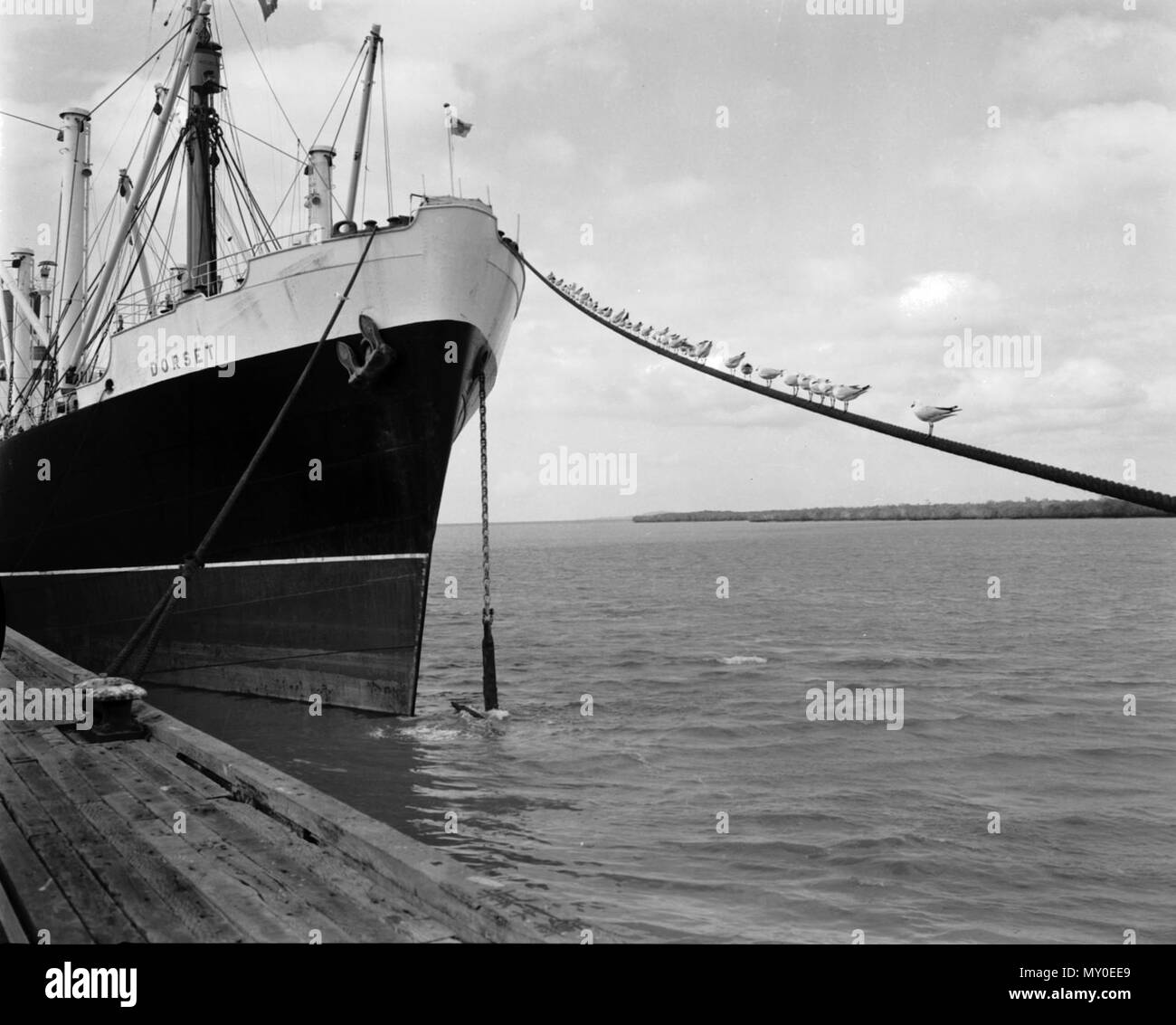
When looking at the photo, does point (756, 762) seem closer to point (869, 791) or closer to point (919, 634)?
point (869, 791)

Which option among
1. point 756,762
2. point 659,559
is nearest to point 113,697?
point 756,762

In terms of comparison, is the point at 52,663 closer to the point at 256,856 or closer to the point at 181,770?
the point at 181,770

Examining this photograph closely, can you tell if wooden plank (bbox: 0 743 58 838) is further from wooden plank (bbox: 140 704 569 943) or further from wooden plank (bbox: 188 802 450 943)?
wooden plank (bbox: 140 704 569 943)

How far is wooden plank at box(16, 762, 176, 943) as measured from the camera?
13.7 feet

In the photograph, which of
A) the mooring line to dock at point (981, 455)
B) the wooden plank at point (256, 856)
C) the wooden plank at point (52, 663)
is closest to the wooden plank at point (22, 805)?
the wooden plank at point (256, 856)

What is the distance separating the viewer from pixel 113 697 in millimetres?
7766

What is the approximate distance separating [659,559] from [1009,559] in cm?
3131

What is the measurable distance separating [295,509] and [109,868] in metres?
9.81

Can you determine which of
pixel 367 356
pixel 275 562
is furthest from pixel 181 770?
pixel 275 562

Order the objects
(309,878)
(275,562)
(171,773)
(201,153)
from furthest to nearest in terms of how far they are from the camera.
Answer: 1. (201,153)
2. (275,562)
3. (171,773)
4. (309,878)

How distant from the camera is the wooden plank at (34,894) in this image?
4.12 meters

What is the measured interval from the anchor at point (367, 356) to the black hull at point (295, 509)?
0.22 m

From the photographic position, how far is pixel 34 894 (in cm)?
446
